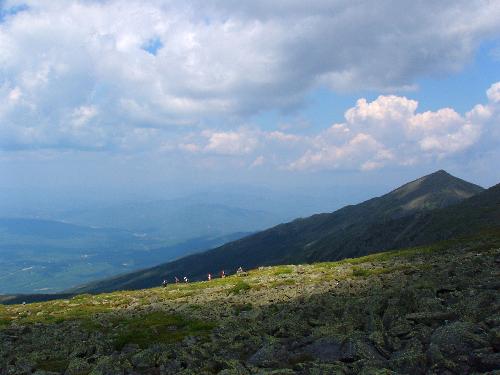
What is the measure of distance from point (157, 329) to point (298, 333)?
1248 cm

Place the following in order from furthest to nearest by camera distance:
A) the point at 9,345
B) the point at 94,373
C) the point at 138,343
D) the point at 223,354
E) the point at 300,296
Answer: the point at 300,296 < the point at 9,345 < the point at 138,343 < the point at 223,354 < the point at 94,373

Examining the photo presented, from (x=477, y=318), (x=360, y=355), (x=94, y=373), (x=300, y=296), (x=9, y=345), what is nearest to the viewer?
(x=360, y=355)

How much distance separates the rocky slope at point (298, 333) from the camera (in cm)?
1656

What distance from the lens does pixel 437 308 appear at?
22141 millimetres

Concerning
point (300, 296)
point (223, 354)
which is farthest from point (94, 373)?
point (300, 296)

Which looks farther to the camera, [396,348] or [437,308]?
[437,308]

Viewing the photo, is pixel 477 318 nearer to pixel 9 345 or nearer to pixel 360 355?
pixel 360 355

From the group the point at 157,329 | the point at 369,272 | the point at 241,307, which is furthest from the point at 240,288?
the point at 157,329

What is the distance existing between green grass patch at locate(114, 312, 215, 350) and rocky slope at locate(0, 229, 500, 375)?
9 cm

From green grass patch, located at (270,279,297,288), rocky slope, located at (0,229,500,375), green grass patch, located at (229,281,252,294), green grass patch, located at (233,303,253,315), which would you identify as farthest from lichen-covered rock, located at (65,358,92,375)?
green grass patch, located at (270,279,297,288)

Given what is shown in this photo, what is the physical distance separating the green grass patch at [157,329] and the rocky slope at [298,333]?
87 millimetres

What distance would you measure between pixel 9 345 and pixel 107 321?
310 inches

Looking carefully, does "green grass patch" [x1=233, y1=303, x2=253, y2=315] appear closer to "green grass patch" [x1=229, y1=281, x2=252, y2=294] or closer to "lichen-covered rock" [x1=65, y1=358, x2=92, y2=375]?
"green grass patch" [x1=229, y1=281, x2=252, y2=294]

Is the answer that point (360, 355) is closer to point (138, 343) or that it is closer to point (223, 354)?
point (223, 354)
